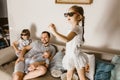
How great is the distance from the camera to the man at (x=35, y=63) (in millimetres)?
1734

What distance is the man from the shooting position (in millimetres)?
1734

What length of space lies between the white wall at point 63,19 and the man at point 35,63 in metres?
0.32

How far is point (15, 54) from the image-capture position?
2.19 metres

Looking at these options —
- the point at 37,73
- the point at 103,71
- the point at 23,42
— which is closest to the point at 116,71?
the point at 103,71

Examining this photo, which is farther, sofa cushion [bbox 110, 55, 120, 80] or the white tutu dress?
sofa cushion [bbox 110, 55, 120, 80]

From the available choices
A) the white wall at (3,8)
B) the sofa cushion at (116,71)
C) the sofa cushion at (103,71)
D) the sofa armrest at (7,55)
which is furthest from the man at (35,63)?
the white wall at (3,8)

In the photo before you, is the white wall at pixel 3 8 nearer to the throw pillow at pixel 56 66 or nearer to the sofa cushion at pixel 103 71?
the throw pillow at pixel 56 66

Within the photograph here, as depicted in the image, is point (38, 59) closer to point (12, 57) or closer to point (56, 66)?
point (56, 66)

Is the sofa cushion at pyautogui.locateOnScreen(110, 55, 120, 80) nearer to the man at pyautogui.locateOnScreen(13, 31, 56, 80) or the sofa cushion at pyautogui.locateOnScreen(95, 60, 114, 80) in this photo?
the sofa cushion at pyautogui.locateOnScreen(95, 60, 114, 80)

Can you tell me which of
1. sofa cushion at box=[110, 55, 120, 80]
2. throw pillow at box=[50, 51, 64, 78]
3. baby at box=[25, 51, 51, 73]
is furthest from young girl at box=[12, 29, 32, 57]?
sofa cushion at box=[110, 55, 120, 80]

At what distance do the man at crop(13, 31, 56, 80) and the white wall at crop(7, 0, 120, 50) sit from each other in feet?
1.06

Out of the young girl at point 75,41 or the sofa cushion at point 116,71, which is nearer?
the young girl at point 75,41

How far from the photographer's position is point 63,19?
215cm

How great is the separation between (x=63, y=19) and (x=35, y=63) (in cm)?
67
